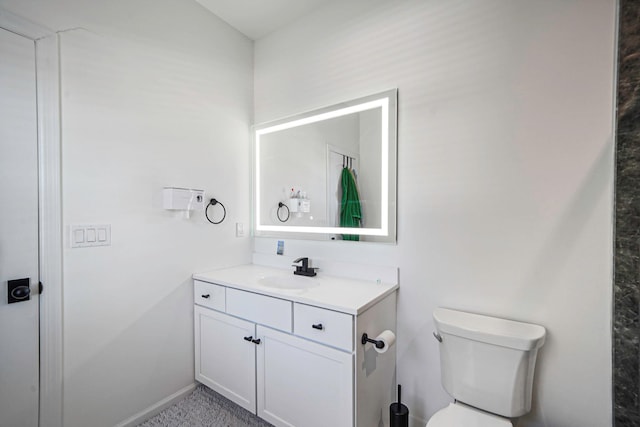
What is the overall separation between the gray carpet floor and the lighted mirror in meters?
1.18

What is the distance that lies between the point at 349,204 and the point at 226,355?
1239 mm

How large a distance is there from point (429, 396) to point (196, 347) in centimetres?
152

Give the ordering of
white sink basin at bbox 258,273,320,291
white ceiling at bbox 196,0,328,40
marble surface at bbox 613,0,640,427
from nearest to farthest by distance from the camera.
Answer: marble surface at bbox 613,0,640,427 → white sink basin at bbox 258,273,320,291 → white ceiling at bbox 196,0,328,40

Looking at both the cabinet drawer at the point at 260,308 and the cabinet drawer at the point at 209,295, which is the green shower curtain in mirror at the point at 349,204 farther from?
the cabinet drawer at the point at 209,295

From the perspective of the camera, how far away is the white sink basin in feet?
5.90

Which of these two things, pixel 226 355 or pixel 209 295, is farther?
pixel 209 295

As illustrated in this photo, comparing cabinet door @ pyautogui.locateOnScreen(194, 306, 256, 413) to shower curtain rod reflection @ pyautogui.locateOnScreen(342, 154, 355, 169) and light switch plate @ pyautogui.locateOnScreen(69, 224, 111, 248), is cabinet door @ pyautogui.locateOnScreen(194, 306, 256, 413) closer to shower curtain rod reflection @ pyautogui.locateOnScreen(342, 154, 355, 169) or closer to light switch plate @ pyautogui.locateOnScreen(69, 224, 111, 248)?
light switch plate @ pyautogui.locateOnScreen(69, 224, 111, 248)

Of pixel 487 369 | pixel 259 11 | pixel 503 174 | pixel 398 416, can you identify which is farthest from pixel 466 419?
pixel 259 11

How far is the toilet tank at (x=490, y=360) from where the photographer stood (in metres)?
1.14

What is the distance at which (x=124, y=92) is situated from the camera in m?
1.57

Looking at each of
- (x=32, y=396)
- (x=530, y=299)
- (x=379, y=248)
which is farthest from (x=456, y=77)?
(x=32, y=396)

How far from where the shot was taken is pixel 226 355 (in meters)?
1.71

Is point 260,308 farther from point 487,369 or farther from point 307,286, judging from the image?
point 487,369

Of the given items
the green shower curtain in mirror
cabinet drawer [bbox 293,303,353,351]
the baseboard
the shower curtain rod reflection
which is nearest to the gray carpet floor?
the baseboard
